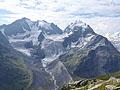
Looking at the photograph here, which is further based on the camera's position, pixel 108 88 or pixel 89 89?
pixel 89 89

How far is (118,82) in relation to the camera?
190m

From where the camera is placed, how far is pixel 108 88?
181625 mm

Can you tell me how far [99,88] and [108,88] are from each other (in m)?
7.38

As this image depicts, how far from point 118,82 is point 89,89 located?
1708cm

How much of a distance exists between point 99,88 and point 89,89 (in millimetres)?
9137

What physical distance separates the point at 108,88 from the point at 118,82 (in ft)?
35.6

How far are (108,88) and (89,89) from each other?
16.5 m

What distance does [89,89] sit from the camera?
195 metres

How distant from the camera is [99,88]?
188 m
